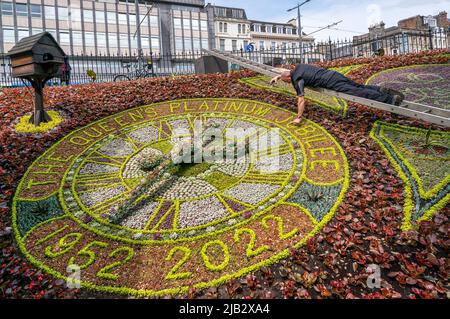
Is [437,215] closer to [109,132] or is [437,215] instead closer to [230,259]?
[230,259]

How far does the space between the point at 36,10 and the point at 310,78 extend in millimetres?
50785

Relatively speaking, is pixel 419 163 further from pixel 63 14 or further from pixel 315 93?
pixel 63 14

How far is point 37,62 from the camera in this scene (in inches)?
308

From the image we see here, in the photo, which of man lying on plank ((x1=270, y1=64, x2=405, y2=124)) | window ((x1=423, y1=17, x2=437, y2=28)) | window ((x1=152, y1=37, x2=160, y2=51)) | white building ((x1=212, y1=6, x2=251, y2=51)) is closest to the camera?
man lying on plank ((x1=270, y1=64, x2=405, y2=124))

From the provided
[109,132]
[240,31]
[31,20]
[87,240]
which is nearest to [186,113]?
[109,132]

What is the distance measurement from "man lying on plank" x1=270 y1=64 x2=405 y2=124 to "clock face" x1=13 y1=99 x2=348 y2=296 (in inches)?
37.9

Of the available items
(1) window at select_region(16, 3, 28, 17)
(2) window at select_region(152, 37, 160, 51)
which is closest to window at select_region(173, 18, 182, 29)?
(2) window at select_region(152, 37, 160, 51)

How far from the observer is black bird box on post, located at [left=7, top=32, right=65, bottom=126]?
25.6ft

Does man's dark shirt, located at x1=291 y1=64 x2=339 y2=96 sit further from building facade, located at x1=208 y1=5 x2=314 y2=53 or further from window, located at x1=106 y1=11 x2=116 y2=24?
building facade, located at x1=208 y1=5 x2=314 y2=53

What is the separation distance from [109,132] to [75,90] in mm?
4795

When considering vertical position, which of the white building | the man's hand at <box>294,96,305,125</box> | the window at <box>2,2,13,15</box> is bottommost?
the man's hand at <box>294,96,305,125</box>

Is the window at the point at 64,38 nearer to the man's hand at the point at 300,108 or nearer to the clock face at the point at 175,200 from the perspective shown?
the clock face at the point at 175,200

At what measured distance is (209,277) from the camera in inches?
151

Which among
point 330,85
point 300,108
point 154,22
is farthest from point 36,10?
point 330,85
